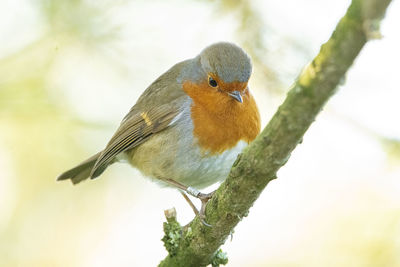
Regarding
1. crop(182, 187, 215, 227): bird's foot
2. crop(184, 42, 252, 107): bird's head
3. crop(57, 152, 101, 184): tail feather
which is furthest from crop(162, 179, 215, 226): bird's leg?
crop(57, 152, 101, 184): tail feather

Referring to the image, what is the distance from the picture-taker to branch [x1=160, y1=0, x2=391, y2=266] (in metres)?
1.94

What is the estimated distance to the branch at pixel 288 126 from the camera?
6.37 feet

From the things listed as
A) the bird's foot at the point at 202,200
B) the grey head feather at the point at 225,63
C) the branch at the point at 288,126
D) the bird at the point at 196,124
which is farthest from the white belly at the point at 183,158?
the branch at the point at 288,126

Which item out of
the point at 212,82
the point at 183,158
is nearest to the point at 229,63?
the point at 212,82

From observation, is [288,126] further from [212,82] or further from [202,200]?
[212,82]

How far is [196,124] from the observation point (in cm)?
411

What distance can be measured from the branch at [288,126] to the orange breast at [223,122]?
2.67 feet

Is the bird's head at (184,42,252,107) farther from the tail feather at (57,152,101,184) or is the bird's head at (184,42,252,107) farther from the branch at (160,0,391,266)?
the tail feather at (57,152,101,184)

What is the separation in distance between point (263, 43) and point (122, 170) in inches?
92.0

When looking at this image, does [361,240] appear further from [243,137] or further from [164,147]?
[164,147]

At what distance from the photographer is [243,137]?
4.01 meters

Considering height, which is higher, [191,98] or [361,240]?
[191,98]

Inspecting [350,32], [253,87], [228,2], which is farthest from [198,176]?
[350,32]

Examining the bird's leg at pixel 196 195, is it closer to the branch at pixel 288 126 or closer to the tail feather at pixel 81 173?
the branch at pixel 288 126
